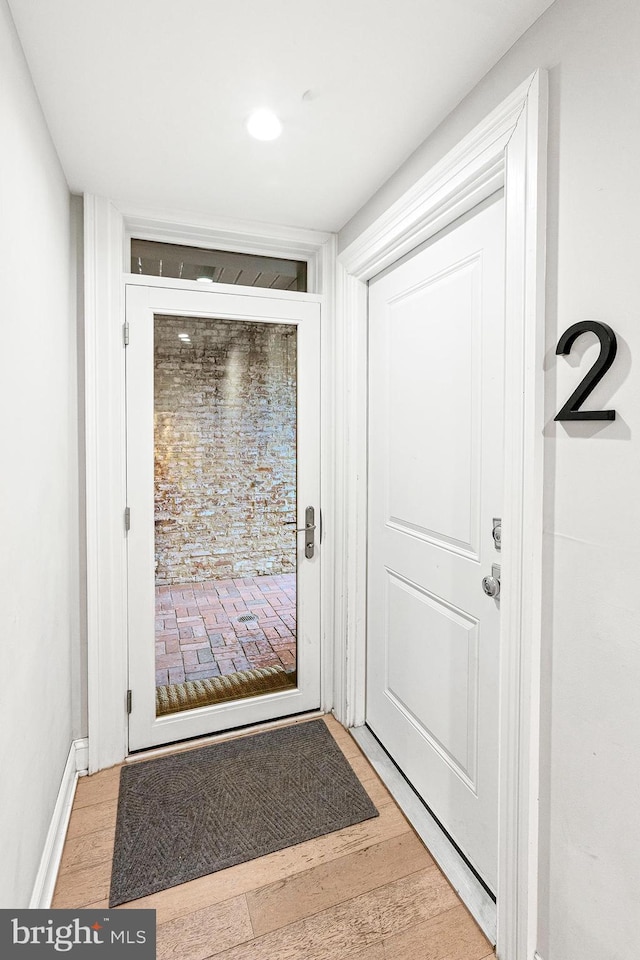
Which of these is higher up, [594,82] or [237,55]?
[237,55]

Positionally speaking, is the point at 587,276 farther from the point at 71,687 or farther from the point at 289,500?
the point at 71,687

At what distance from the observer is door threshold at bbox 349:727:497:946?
1.45 meters

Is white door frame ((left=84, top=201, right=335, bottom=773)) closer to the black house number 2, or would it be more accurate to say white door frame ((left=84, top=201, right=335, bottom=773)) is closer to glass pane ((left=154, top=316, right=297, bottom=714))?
glass pane ((left=154, top=316, right=297, bottom=714))

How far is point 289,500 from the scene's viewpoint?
8.04 ft

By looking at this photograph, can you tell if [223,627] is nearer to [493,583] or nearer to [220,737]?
[220,737]

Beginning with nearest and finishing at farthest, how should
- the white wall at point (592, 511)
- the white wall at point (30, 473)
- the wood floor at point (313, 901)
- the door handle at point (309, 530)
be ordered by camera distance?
the white wall at point (592, 511) → the white wall at point (30, 473) → the wood floor at point (313, 901) → the door handle at point (309, 530)

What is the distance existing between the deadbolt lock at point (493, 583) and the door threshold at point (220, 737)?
136 cm

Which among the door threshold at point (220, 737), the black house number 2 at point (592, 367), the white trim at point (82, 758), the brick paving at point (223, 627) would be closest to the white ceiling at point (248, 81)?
the black house number 2 at point (592, 367)

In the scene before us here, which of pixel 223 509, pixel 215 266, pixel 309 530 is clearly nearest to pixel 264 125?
pixel 215 266

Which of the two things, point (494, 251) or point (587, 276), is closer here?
point (587, 276)

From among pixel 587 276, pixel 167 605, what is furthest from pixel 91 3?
pixel 167 605

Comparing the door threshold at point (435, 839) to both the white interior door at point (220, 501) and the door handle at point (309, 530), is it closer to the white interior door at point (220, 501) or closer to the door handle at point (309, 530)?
the white interior door at point (220, 501)

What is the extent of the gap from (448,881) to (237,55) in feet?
7.90

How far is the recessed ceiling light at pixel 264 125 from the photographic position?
1510mm
